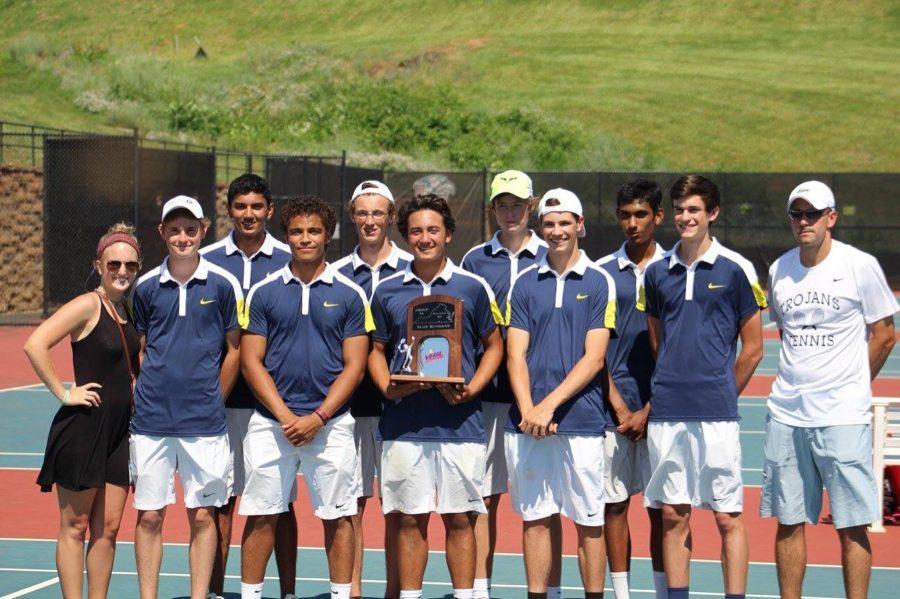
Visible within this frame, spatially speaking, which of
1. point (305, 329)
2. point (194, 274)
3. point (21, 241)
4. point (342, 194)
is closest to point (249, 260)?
point (194, 274)

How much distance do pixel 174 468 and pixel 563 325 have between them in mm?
1954

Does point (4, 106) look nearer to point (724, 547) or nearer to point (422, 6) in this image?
point (724, 547)

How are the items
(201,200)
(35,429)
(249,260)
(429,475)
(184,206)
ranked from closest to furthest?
(429,475) → (184,206) → (249,260) → (35,429) → (201,200)

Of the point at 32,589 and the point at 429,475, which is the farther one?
the point at 32,589

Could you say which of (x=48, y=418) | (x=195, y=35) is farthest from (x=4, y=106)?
(x=195, y=35)

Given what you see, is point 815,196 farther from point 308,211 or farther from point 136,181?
point 136,181

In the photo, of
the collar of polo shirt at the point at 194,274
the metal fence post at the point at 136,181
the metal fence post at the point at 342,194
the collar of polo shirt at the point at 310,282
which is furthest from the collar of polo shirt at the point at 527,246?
the metal fence post at the point at 342,194

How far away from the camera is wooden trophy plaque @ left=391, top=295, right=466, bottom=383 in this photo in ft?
22.7

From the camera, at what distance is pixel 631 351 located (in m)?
7.50

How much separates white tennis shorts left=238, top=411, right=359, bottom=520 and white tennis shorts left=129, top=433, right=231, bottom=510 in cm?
15

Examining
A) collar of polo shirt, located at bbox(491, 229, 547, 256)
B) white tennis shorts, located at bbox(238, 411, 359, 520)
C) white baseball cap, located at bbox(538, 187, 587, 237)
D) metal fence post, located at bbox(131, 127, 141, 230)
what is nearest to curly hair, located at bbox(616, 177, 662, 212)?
white baseball cap, located at bbox(538, 187, 587, 237)

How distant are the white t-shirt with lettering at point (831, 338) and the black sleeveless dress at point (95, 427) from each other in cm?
308

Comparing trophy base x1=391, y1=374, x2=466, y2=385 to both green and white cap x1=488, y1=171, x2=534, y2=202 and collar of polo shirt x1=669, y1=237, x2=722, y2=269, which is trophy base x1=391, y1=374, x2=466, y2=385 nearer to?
collar of polo shirt x1=669, y1=237, x2=722, y2=269

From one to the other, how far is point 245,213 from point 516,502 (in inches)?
85.3
